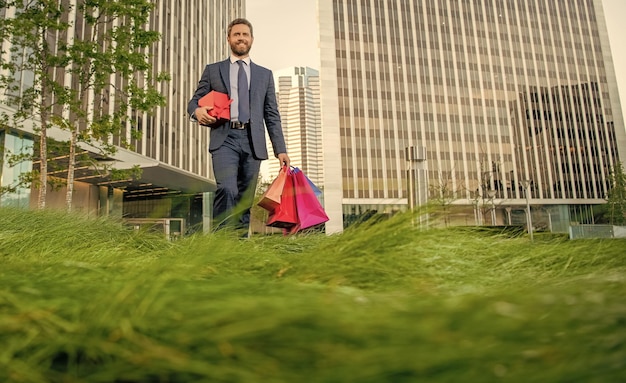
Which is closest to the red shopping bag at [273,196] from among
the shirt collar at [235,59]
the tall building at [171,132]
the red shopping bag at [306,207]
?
the red shopping bag at [306,207]

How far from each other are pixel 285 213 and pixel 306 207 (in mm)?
188

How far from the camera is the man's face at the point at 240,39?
4438 mm

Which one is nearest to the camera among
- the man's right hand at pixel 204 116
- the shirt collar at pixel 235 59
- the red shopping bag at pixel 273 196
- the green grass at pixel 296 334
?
the green grass at pixel 296 334

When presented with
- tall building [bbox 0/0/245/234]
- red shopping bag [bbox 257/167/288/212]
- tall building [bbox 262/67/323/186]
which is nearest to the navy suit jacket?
red shopping bag [bbox 257/167/288/212]

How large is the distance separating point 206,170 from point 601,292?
4969 cm

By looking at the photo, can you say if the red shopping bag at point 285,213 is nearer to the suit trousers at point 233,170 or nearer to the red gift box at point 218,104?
the suit trousers at point 233,170

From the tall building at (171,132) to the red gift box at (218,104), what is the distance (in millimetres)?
16548

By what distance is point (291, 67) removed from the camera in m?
164

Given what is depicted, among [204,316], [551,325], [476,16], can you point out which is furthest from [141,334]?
[476,16]

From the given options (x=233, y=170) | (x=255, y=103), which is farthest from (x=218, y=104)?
(x=233, y=170)

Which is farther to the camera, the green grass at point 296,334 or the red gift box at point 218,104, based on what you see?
the red gift box at point 218,104

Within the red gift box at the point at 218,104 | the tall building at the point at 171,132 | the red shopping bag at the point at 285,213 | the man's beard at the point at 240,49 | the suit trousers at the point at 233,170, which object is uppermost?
the tall building at the point at 171,132

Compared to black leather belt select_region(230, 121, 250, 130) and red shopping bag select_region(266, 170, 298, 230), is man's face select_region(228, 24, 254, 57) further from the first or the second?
red shopping bag select_region(266, 170, 298, 230)

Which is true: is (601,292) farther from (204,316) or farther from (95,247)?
(95,247)
